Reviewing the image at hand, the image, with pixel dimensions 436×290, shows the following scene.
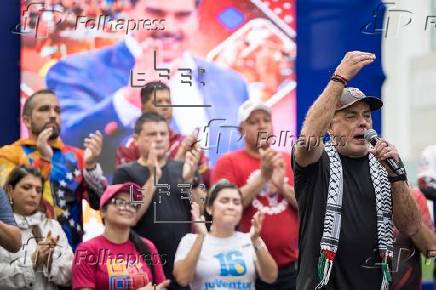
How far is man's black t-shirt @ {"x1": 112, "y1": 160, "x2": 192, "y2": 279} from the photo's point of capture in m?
4.51

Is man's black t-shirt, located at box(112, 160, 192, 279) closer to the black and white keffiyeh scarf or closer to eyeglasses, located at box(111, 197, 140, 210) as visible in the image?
eyeglasses, located at box(111, 197, 140, 210)

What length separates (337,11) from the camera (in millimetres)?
4848

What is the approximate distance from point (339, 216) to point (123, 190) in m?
1.53

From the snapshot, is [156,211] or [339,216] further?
[156,211]

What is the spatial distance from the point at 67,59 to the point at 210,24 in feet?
2.39

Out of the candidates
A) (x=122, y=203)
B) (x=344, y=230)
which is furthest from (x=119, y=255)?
(x=344, y=230)

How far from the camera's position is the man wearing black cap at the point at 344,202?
3184 mm

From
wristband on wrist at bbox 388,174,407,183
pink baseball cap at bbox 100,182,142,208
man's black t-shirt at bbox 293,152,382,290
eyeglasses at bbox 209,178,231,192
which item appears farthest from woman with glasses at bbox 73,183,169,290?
wristband on wrist at bbox 388,174,407,183

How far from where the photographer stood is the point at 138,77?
4.60 meters

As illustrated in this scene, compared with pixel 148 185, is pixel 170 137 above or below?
above

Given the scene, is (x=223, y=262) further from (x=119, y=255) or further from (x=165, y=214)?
(x=119, y=255)

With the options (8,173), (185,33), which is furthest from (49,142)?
(185,33)

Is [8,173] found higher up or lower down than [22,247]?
higher up

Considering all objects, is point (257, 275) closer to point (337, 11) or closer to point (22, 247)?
point (22, 247)
